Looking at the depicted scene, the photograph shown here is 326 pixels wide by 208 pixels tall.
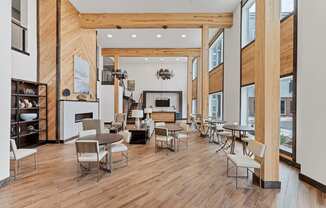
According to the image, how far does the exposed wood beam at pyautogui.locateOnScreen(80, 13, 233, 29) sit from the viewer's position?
26.3ft

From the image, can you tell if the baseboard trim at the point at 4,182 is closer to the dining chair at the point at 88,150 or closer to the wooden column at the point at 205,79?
the dining chair at the point at 88,150

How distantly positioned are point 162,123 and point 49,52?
439 cm

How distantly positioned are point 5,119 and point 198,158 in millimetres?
4066

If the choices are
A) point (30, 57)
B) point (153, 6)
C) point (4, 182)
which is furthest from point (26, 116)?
point (153, 6)

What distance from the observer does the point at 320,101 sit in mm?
3395

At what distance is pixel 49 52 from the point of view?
6.90 metres

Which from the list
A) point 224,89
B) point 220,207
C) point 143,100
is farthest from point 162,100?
point 220,207

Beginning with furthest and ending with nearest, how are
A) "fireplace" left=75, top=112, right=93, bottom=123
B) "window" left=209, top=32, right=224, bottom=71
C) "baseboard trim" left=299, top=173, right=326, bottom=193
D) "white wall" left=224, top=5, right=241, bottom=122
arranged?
"window" left=209, top=32, right=224, bottom=71 < "fireplace" left=75, top=112, right=93, bottom=123 < "white wall" left=224, top=5, right=241, bottom=122 < "baseboard trim" left=299, top=173, right=326, bottom=193

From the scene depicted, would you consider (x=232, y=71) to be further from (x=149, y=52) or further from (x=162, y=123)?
(x=149, y=52)

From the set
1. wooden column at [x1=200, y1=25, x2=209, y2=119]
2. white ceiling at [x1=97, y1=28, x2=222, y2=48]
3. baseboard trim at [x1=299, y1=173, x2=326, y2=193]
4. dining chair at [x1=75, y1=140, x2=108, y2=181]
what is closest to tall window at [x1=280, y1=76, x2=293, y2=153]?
baseboard trim at [x1=299, y1=173, x2=326, y2=193]

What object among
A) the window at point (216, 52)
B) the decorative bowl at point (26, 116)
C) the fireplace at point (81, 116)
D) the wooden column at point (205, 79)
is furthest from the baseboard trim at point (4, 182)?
the window at point (216, 52)

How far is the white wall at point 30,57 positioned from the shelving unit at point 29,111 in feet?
0.84

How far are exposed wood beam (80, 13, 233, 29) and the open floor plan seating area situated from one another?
4 cm

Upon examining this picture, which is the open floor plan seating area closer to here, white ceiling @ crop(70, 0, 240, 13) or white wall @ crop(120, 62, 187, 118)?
white ceiling @ crop(70, 0, 240, 13)
